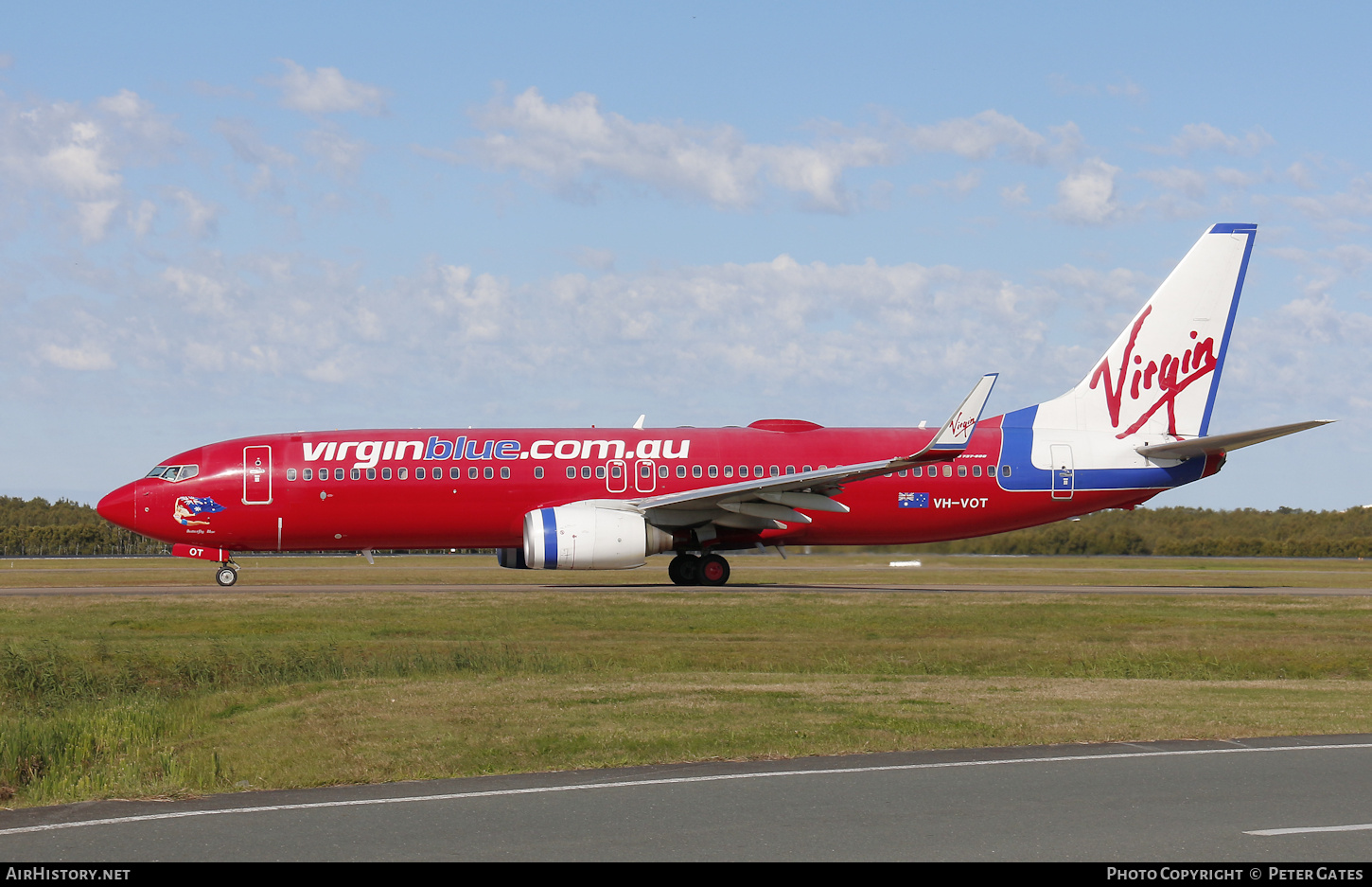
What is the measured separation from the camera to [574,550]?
29.9m

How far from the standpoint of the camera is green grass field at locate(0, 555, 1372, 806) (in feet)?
39.3

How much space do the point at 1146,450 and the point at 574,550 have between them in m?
15.5

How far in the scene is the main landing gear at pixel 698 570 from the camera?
107ft

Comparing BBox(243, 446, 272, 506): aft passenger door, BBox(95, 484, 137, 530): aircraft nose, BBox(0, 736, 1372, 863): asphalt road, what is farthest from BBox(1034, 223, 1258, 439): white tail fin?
BBox(0, 736, 1372, 863): asphalt road

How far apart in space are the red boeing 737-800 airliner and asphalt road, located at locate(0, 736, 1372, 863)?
19508 mm

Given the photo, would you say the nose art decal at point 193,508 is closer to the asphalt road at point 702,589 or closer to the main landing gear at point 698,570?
the asphalt road at point 702,589

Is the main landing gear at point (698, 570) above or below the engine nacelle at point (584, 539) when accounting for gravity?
below

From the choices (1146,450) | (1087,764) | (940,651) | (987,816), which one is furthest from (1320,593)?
(987,816)

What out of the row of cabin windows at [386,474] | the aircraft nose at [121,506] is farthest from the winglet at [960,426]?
the aircraft nose at [121,506]

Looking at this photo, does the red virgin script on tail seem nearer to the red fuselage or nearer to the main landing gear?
the red fuselage

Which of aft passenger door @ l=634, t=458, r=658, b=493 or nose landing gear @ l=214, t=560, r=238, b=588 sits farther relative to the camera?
nose landing gear @ l=214, t=560, r=238, b=588

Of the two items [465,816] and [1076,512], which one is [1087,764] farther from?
[1076,512]

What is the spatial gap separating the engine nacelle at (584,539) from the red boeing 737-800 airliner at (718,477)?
0.05 meters

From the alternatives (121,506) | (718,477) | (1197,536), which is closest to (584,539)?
(718,477)
